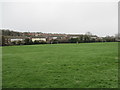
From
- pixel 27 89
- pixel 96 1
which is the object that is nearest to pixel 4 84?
pixel 27 89

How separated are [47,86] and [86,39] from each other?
4977 centimetres

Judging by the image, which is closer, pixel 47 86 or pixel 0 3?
pixel 47 86

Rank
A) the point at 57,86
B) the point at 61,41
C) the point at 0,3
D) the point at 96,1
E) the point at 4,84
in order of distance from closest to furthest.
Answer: the point at 57,86
the point at 4,84
the point at 0,3
the point at 96,1
the point at 61,41

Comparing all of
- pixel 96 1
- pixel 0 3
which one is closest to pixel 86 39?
pixel 96 1

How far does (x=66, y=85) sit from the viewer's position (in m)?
3.28

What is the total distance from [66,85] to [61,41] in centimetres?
4754

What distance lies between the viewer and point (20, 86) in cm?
323

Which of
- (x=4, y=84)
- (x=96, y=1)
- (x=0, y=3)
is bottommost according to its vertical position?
(x=4, y=84)

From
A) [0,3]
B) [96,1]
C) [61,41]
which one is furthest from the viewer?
[61,41]

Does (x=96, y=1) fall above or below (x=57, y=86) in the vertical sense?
above

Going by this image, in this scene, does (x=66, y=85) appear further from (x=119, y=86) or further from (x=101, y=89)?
(x=119, y=86)

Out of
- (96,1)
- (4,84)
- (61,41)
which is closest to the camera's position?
(4,84)

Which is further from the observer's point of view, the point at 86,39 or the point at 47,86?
the point at 86,39

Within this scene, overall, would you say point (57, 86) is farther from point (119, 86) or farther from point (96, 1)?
point (96, 1)
